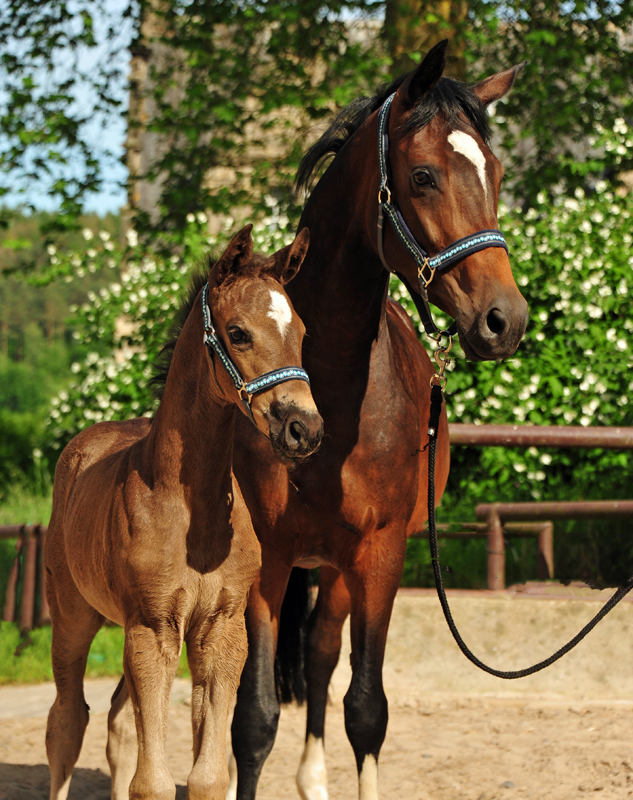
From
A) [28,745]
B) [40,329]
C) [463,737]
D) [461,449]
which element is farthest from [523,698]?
[40,329]

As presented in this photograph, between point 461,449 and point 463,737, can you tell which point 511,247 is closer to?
point 461,449

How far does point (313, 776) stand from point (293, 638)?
74 cm

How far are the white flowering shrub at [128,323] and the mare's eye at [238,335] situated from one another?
15.2 feet

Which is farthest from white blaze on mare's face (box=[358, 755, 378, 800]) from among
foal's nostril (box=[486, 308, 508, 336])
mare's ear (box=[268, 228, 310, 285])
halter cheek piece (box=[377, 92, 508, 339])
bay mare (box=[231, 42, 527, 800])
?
mare's ear (box=[268, 228, 310, 285])

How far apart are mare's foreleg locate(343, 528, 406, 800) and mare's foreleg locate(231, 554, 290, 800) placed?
28 cm

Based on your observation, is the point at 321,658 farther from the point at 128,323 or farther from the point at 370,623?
the point at 128,323

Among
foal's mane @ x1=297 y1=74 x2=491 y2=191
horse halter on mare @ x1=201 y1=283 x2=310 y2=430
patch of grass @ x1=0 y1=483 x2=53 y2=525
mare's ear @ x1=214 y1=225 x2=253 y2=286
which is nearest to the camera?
horse halter on mare @ x1=201 y1=283 x2=310 y2=430

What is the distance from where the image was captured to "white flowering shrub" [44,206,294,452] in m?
7.30

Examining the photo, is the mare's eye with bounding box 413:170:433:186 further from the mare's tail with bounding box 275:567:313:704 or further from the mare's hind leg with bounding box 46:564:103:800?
the mare's tail with bounding box 275:567:313:704

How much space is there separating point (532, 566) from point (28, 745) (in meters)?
3.65

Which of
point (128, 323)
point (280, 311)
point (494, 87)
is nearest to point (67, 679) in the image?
point (280, 311)

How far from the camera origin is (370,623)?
3.07m

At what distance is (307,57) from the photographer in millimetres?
9477

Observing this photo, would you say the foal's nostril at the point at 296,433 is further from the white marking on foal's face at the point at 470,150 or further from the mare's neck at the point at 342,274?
the white marking on foal's face at the point at 470,150
